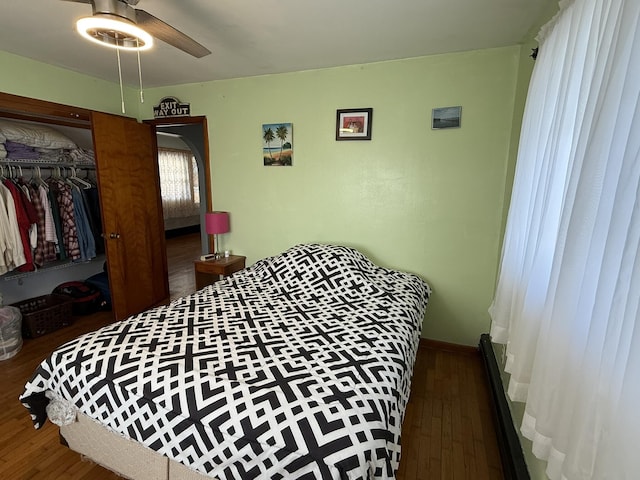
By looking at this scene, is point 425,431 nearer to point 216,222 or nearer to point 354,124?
point 354,124

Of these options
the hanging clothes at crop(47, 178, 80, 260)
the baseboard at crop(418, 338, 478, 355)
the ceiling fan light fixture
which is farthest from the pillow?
the baseboard at crop(418, 338, 478, 355)

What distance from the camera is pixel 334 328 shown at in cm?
174

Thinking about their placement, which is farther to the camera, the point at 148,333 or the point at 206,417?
the point at 148,333

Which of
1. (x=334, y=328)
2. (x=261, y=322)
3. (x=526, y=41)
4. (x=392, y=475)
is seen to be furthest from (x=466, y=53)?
(x=392, y=475)

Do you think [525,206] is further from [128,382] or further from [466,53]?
[128,382]

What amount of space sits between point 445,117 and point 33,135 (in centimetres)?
362

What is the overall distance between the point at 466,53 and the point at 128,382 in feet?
9.55

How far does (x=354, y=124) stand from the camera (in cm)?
266

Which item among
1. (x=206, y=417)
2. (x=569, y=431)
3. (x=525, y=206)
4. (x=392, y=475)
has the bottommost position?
(x=392, y=475)

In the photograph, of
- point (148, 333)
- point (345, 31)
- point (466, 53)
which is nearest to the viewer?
point (148, 333)

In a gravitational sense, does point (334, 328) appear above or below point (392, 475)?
above

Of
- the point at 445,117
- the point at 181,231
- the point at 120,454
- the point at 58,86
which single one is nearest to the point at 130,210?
the point at 58,86

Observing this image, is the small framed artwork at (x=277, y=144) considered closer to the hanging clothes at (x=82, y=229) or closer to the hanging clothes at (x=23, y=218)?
the hanging clothes at (x=82, y=229)

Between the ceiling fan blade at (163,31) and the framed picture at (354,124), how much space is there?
1.29m
